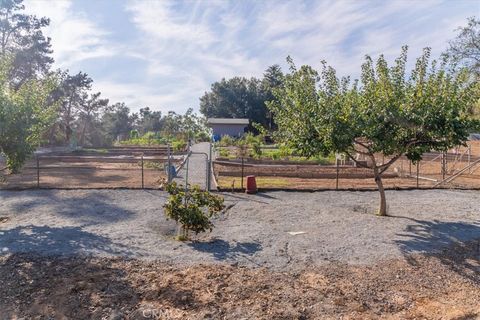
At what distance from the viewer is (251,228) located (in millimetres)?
8492

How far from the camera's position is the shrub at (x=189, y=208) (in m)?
7.41

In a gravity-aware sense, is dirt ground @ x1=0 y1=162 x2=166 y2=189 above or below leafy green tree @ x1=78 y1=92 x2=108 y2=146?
below

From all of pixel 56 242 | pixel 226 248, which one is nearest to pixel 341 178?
pixel 226 248

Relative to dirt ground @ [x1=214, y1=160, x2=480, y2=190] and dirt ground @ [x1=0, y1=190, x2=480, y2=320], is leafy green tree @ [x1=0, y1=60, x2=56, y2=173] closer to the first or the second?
dirt ground @ [x1=0, y1=190, x2=480, y2=320]

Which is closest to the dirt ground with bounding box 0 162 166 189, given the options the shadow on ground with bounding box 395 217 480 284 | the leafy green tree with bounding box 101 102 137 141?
the shadow on ground with bounding box 395 217 480 284

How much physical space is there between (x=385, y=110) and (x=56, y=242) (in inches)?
267

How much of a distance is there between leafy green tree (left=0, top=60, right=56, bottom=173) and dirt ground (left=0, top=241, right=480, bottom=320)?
2348mm

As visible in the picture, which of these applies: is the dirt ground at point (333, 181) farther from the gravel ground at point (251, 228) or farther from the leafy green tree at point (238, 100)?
the leafy green tree at point (238, 100)

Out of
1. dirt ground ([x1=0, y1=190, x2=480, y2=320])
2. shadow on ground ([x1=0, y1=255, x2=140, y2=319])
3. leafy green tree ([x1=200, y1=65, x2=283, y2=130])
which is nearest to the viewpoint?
shadow on ground ([x1=0, y1=255, x2=140, y2=319])

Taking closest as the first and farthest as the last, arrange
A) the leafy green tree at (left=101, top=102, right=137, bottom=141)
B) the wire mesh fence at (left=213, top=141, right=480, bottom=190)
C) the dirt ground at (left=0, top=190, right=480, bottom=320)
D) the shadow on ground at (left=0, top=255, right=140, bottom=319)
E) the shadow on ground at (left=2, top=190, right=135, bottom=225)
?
the shadow on ground at (left=0, top=255, right=140, bottom=319)
the dirt ground at (left=0, top=190, right=480, bottom=320)
the shadow on ground at (left=2, top=190, right=135, bottom=225)
the wire mesh fence at (left=213, top=141, right=480, bottom=190)
the leafy green tree at (left=101, top=102, right=137, bottom=141)

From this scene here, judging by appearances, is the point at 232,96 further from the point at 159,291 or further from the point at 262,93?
the point at 159,291

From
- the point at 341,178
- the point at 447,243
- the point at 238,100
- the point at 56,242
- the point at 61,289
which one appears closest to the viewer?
the point at 61,289

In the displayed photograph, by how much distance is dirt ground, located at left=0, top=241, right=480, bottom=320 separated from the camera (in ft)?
15.9

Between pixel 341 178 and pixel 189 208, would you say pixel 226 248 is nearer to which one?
pixel 189 208
